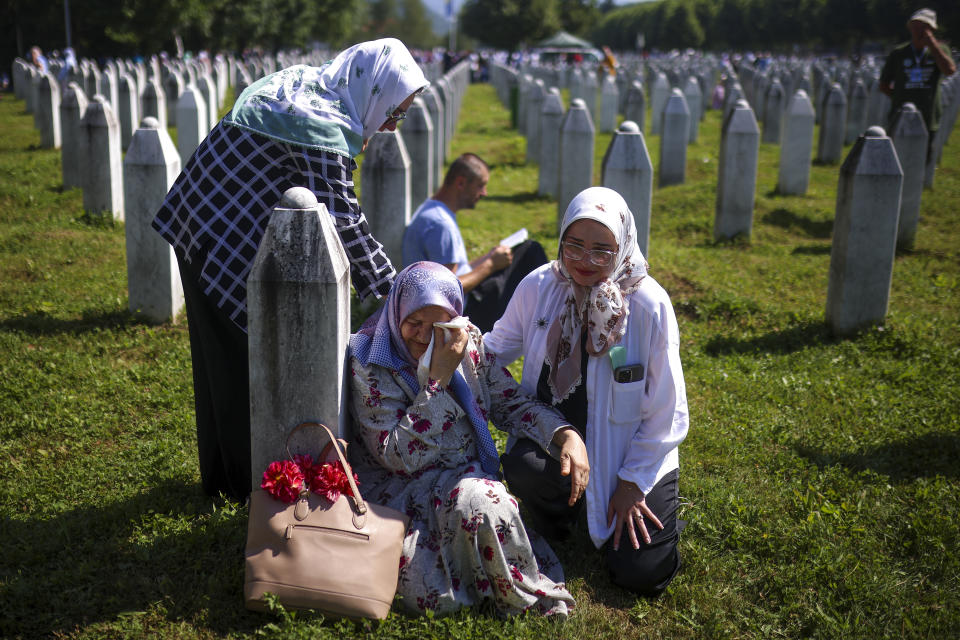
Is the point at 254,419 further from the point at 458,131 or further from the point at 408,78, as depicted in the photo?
the point at 458,131

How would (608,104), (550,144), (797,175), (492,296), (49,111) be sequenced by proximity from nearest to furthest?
(492,296) → (797,175) → (550,144) → (49,111) → (608,104)

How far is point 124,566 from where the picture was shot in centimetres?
335

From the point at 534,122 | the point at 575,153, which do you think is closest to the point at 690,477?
the point at 575,153

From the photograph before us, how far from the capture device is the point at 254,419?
3092 mm

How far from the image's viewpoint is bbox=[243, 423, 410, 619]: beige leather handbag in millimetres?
2846

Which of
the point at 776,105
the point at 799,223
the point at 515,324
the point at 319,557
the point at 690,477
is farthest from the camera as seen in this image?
the point at 776,105

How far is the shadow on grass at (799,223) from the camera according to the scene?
1012 cm

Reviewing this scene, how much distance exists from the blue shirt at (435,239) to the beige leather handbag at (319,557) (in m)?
2.79

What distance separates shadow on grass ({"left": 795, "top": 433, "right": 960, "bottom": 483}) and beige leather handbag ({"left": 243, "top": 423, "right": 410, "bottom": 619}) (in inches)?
106

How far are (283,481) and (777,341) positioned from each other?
4596mm

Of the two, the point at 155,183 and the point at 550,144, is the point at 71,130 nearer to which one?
the point at 155,183

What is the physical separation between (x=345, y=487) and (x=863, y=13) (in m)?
71.7

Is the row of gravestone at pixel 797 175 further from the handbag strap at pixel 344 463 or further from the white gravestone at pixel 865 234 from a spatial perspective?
the handbag strap at pixel 344 463

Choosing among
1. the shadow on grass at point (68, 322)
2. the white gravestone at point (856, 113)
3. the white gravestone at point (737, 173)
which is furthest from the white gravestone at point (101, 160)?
the white gravestone at point (856, 113)
